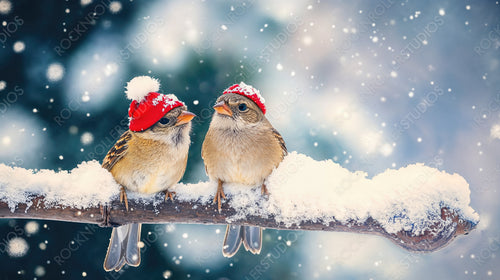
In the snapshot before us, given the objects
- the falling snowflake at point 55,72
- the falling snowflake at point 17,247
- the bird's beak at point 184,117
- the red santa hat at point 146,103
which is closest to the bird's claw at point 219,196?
the bird's beak at point 184,117

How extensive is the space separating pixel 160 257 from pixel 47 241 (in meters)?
1.21

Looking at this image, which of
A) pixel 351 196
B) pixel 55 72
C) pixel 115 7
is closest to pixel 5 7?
pixel 55 72

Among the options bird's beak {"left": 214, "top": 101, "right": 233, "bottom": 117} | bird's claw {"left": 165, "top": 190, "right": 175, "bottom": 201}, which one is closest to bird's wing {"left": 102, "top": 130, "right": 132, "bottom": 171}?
bird's claw {"left": 165, "top": 190, "right": 175, "bottom": 201}

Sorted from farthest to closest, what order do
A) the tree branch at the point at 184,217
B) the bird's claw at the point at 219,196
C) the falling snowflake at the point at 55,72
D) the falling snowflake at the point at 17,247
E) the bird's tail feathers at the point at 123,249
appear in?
the falling snowflake at the point at 17,247 → the falling snowflake at the point at 55,72 → the bird's tail feathers at the point at 123,249 → the bird's claw at the point at 219,196 → the tree branch at the point at 184,217

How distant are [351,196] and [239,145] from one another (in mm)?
740

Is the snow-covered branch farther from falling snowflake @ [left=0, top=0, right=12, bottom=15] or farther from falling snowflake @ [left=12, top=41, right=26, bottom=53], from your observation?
falling snowflake @ [left=0, top=0, right=12, bottom=15]

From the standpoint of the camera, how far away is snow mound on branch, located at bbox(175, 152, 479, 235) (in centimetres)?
225

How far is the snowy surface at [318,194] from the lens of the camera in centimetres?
226

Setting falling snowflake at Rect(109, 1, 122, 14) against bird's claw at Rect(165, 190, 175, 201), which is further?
falling snowflake at Rect(109, 1, 122, 14)

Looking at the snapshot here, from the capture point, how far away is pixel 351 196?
7.72 ft

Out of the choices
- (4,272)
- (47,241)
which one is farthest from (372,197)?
(4,272)

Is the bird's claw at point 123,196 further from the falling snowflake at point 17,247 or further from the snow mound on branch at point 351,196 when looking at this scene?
the falling snowflake at point 17,247

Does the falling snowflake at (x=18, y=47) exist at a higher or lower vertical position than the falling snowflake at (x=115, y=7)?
lower

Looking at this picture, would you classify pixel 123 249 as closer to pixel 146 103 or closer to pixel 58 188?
pixel 58 188
